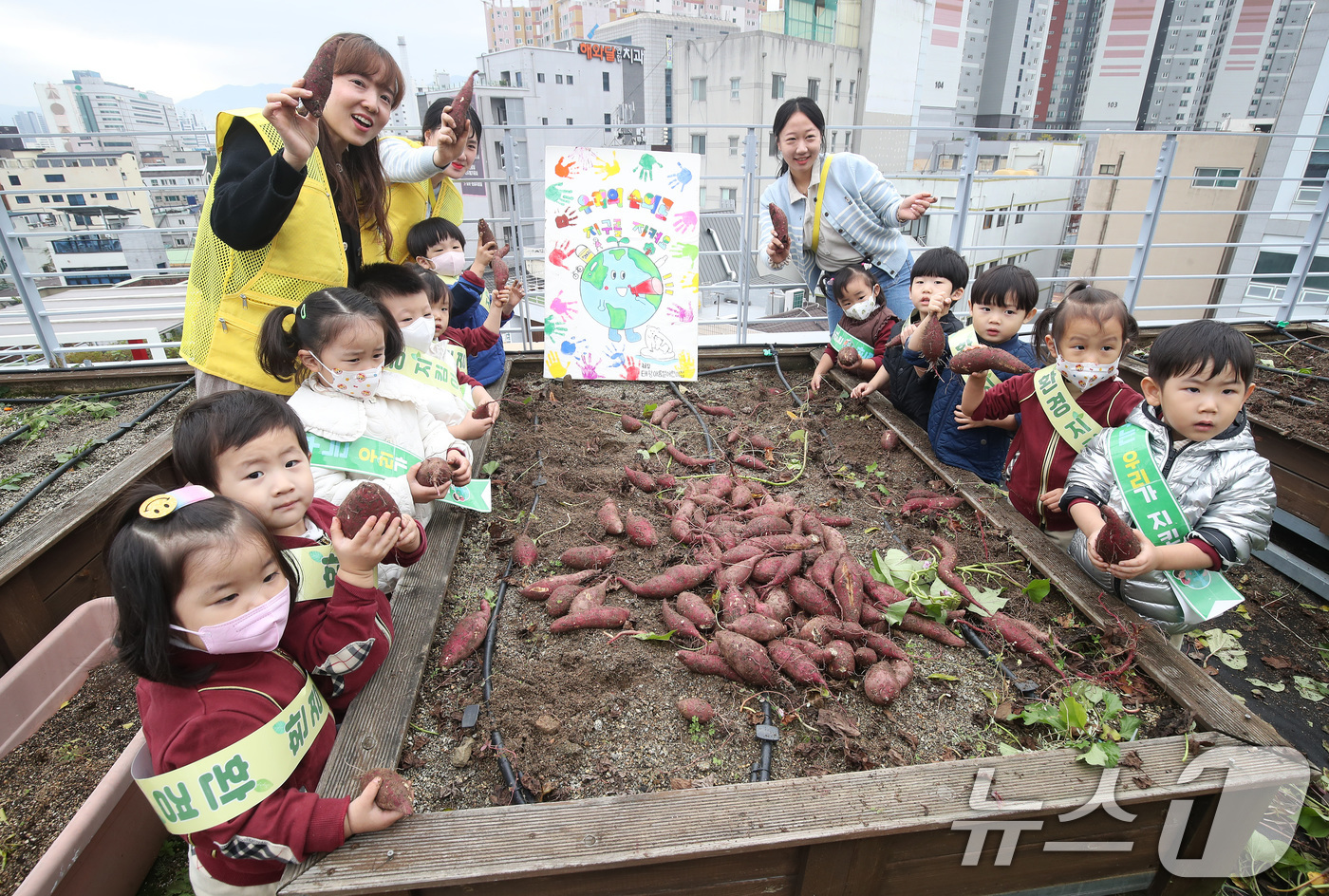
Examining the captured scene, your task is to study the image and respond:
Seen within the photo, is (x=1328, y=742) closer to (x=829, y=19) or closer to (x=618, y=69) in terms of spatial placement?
(x=829, y=19)

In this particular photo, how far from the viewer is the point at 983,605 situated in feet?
6.68

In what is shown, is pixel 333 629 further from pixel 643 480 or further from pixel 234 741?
pixel 643 480

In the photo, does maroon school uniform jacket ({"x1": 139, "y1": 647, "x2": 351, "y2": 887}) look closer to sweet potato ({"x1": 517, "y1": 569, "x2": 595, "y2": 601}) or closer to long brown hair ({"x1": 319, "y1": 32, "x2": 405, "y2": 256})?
sweet potato ({"x1": 517, "y1": 569, "x2": 595, "y2": 601})

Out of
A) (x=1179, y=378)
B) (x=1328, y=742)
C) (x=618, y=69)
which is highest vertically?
(x=618, y=69)

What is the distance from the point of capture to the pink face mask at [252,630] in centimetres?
114

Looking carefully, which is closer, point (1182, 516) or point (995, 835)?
point (995, 835)

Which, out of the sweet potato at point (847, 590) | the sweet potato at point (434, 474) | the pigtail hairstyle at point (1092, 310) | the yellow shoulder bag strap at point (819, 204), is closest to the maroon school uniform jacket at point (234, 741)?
the sweet potato at point (434, 474)

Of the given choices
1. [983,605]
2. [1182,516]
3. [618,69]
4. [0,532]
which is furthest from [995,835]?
[618,69]

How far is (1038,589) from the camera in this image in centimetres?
207

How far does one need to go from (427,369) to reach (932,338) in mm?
2170

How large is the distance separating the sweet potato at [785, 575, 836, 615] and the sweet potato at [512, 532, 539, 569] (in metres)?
0.95

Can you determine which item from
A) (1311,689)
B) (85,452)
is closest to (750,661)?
(1311,689)

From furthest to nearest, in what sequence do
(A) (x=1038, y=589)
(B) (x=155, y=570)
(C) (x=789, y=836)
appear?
(A) (x=1038, y=589), (C) (x=789, y=836), (B) (x=155, y=570)

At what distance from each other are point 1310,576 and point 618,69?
113 ft
